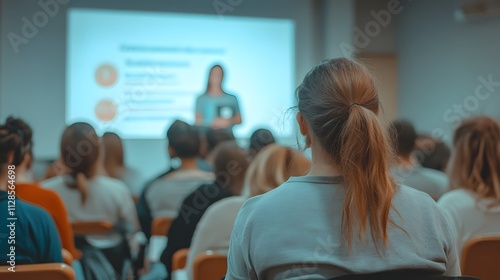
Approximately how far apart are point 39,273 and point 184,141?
2004 mm

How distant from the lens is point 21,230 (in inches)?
83.2

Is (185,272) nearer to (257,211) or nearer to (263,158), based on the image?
(263,158)

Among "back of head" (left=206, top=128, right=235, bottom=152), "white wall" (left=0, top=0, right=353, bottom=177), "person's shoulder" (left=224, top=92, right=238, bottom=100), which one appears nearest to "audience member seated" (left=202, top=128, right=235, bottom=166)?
"back of head" (left=206, top=128, right=235, bottom=152)

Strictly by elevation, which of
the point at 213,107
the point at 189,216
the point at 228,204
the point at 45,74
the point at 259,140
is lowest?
the point at 189,216

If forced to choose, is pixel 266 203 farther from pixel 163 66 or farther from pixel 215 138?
pixel 163 66

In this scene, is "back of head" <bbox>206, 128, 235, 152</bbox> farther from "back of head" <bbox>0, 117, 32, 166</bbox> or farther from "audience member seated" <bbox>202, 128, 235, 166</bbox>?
"back of head" <bbox>0, 117, 32, 166</bbox>

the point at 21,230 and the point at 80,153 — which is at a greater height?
the point at 80,153

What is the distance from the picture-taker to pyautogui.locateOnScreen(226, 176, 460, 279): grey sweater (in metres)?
1.32

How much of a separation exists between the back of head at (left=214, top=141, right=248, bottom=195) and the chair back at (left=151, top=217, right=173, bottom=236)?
47 centimetres

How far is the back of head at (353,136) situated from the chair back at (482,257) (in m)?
0.95

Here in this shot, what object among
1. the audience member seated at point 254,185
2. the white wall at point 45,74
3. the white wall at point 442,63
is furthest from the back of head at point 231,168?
the white wall at point 442,63

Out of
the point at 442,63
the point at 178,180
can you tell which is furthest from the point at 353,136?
the point at 442,63

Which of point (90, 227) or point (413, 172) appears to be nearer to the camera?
point (90, 227)

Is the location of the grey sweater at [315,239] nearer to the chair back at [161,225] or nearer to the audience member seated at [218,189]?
the audience member seated at [218,189]
